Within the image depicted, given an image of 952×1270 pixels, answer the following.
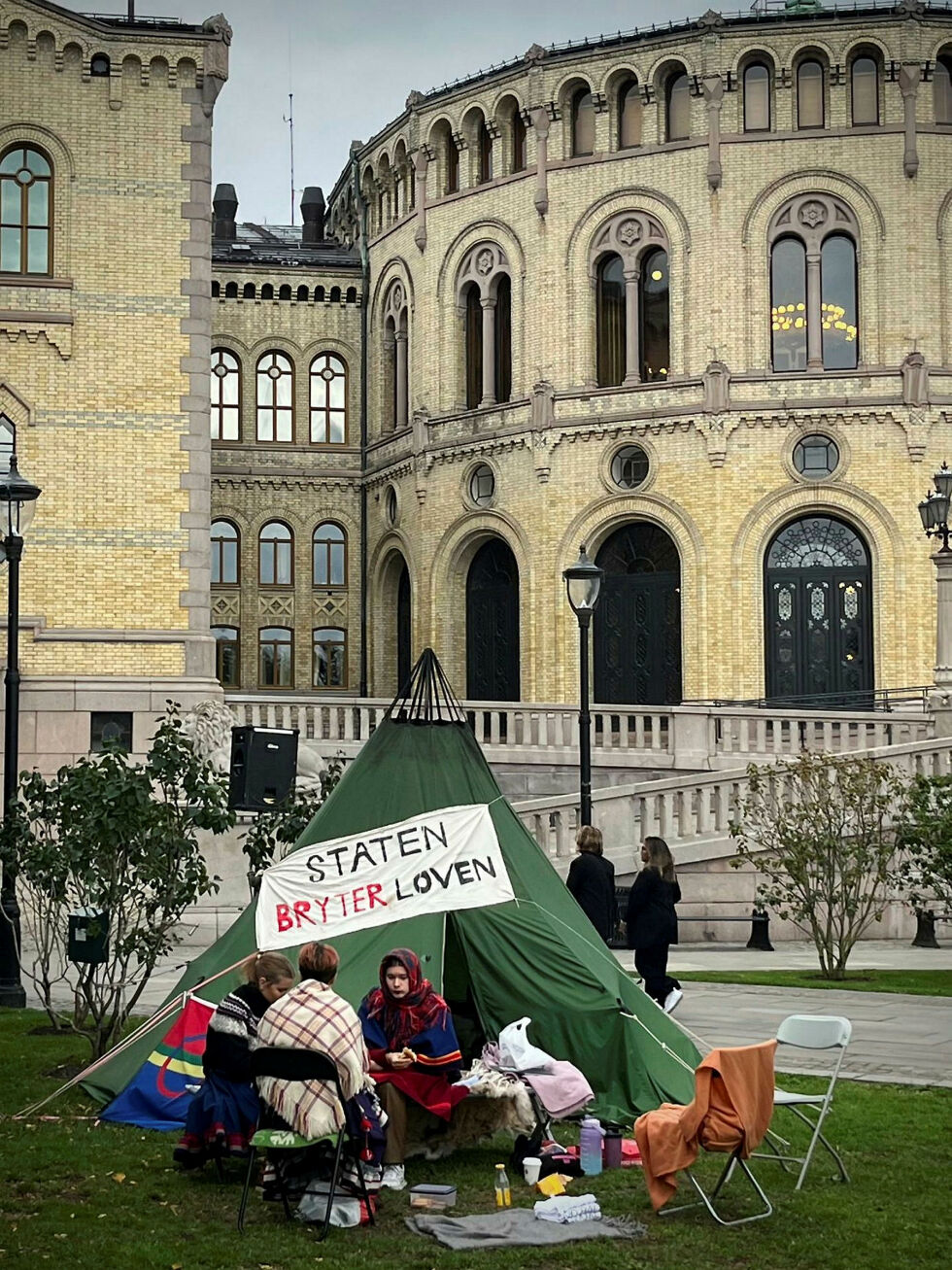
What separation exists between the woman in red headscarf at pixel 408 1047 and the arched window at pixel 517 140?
3409 cm

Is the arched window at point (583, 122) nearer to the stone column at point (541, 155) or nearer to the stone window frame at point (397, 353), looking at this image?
the stone column at point (541, 155)

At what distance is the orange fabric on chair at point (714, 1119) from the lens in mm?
9195

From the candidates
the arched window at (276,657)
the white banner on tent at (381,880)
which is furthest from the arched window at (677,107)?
the white banner on tent at (381,880)

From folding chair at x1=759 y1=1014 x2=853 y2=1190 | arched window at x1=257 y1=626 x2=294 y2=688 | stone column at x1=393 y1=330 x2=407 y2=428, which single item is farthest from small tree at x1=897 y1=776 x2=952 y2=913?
arched window at x1=257 y1=626 x2=294 y2=688

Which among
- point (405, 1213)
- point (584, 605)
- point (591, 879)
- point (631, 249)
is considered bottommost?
point (405, 1213)

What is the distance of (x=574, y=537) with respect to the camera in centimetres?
4022

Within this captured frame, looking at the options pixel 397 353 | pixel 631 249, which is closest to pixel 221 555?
pixel 397 353

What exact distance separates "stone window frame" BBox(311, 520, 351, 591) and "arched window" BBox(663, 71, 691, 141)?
13592 mm

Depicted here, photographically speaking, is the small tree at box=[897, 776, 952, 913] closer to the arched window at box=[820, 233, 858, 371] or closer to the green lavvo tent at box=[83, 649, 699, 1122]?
the green lavvo tent at box=[83, 649, 699, 1122]

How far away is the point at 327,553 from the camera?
47.3m

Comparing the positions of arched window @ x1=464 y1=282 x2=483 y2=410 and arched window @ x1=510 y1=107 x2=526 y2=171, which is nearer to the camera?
arched window @ x1=510 y1=107 x2=526 y2=171

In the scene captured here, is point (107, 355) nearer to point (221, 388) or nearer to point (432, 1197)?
point (432, 1197)

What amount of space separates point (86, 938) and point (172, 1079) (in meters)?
2.17

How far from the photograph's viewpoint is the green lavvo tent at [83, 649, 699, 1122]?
38.8 ft
